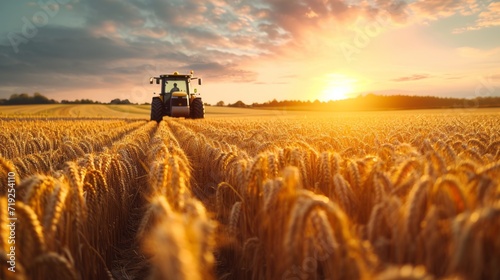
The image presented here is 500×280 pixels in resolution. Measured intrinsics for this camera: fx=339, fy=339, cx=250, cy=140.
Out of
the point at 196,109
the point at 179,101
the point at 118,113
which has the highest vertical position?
the point at 179,101

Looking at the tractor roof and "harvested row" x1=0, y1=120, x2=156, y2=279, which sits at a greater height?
the tractor roof

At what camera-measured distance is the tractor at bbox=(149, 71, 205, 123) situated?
21.0m

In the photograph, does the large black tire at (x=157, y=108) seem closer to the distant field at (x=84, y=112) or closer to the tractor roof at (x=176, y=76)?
the tractor roof at (x=176, y=76)

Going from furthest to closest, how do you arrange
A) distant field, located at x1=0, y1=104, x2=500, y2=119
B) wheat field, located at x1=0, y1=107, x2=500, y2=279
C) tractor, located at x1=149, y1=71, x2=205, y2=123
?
distant field, located at x1=0, y1=104, x2=500, y2=119 → tractor, located at x1=149, y1=71, x2=205, y2=123 → wheat field, located at x1=0, y1=107, x2=500, y2=279

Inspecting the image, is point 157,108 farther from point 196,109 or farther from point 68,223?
point 68,223

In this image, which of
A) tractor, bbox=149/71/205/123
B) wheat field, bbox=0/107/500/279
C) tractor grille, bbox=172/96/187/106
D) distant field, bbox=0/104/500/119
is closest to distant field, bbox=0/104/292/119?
distant field, bbox=0/104/500/119

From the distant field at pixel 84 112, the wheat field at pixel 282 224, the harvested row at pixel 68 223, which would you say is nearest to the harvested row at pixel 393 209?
the wheat field at pixel 282 224

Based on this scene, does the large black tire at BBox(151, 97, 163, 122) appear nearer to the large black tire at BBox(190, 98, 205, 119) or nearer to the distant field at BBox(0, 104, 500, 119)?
the large black tire at BBox(190, 98, 205, 119)

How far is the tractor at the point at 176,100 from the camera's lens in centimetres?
2097

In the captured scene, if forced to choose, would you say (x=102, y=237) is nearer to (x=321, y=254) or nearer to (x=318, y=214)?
(x=321, y=254)

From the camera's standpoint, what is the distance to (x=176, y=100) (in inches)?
827

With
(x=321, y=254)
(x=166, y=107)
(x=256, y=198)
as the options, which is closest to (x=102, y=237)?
(x=256, y=198)

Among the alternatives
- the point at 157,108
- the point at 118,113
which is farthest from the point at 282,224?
the point at 118,113

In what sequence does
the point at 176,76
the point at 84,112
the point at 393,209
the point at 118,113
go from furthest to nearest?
the point at 118,113
the point at 84,112
the point at 176,76
the point at 393,209
